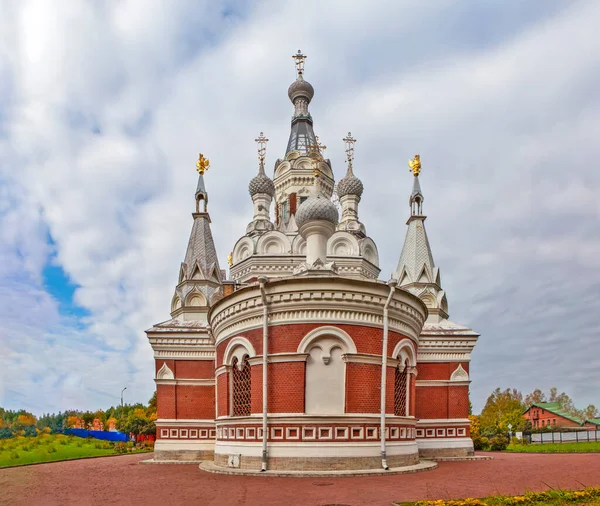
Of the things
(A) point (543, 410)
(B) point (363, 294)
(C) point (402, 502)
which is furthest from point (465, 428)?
(A) point (543, 410)

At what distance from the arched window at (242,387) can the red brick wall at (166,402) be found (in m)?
6.09

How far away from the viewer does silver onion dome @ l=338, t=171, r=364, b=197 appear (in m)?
31.8

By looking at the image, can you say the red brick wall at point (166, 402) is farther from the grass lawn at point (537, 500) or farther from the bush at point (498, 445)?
the bush at point (498, 445)

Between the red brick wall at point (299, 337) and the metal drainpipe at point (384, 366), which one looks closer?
the metal drainpipe at point (384, 366)

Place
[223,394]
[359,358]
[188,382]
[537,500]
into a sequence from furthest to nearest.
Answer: [188,382] < [223,394] < [359,358] < [537,500]

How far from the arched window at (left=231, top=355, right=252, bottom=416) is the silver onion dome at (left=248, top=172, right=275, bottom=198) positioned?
17.0 meters

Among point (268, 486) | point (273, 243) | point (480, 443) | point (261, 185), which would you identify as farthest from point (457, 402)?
point (261, 185)

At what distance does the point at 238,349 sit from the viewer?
16.0m

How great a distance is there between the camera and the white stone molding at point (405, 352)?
15.9m

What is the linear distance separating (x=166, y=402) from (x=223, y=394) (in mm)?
5725

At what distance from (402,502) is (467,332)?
48.7ft

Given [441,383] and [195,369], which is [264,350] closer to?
[195,369]

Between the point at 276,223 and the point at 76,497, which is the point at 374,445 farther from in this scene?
the point at 276,223

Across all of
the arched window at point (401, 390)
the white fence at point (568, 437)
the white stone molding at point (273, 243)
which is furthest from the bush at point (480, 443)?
the white stone molding at point (273, 243)
